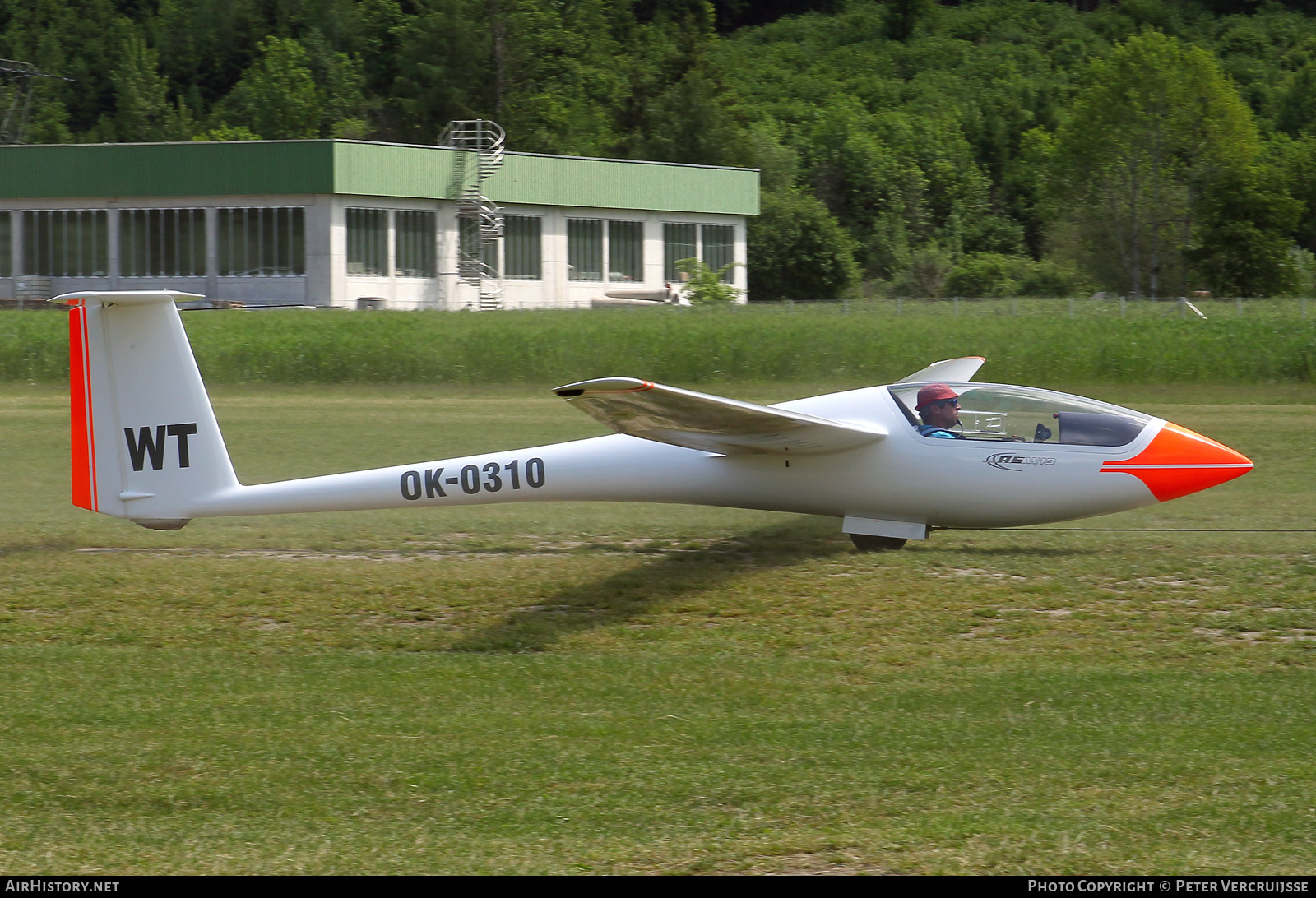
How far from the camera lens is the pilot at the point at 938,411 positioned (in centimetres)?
1143

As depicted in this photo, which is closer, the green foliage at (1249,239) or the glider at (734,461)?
the glider at (734,461)

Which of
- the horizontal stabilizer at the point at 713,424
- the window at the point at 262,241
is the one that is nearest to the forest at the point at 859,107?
the window at the point at 262,241

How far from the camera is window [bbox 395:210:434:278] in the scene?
53.7m

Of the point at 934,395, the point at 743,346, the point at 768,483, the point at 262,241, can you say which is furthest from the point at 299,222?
the point at 934,395

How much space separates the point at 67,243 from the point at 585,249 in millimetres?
20817

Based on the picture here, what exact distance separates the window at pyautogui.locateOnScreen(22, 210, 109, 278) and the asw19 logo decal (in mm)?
48631

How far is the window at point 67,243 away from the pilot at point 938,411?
48.1 metres

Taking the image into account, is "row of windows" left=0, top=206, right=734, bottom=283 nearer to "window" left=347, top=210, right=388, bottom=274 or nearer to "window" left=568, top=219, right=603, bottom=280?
"window" left=347, top=210, right=388, bottom=274

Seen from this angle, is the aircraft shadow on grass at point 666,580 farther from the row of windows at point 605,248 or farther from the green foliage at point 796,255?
the green foliage at point 796,255

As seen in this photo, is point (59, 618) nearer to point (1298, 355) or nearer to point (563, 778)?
point (563, 778)

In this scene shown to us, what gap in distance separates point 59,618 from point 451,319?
25.3 m

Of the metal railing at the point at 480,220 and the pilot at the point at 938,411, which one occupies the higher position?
the metal railing at the point at 480,220

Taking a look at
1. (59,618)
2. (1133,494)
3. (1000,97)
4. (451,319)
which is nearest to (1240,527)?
(1133,494)
